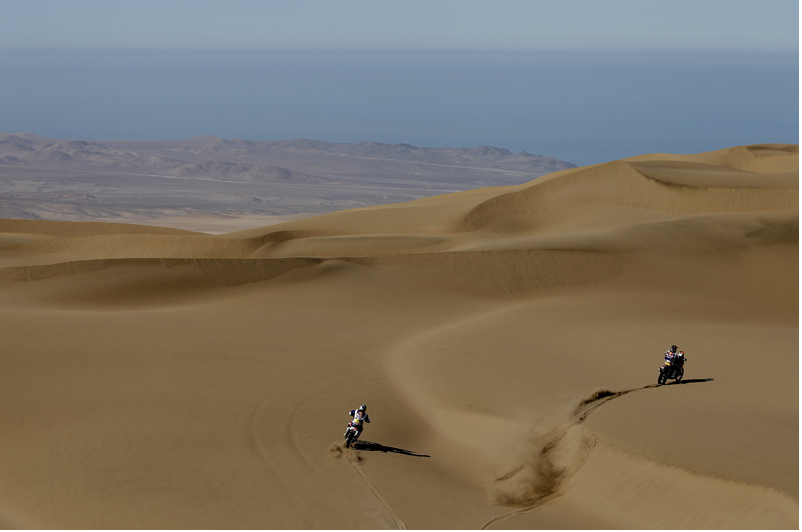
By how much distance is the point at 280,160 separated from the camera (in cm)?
15838

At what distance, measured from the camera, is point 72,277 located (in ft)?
69.8

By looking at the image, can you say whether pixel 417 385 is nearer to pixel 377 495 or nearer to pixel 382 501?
pixel 377 495

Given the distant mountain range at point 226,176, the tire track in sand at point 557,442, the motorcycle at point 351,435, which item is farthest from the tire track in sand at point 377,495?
the distant mountain range at point 226,176

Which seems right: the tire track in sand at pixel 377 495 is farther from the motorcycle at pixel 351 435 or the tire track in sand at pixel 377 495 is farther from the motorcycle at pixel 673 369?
the motorcycle at pixel 673 369

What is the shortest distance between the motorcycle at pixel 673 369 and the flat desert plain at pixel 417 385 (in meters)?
0.22

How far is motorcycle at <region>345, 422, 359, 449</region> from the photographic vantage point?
35.1 feet

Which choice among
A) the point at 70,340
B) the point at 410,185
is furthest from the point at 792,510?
the point at 410,185

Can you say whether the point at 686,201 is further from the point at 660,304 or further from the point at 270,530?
the point at 270,530

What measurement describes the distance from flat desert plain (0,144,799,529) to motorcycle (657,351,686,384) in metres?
0.22

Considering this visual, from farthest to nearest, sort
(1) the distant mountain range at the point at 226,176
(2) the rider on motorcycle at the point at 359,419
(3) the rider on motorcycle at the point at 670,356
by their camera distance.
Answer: (1) the distant mountain range at the point at 226,176 < (3) the rider on motorcycle at the point at 670,356 < (2) the rider on motorcycle at the point at 359,419

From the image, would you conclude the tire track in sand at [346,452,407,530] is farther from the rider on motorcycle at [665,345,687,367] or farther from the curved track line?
the rider on motorcycle at [665,345,687,367]

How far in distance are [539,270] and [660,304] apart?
12.6 feet

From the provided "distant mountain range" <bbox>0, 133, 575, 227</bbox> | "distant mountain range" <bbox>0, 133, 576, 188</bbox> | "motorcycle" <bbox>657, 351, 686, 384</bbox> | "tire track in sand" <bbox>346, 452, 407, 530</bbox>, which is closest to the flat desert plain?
"tire track in sand" <bbox>346, 452, 407, 530</bbox>

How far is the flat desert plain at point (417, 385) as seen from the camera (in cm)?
917
